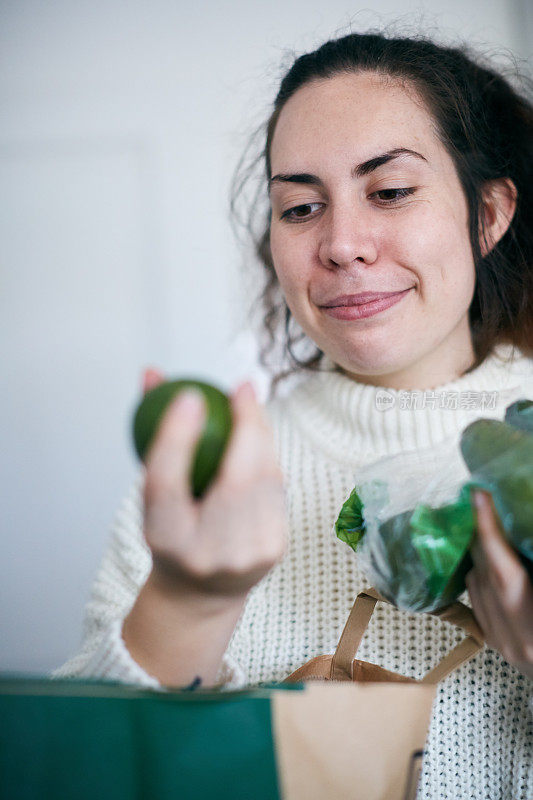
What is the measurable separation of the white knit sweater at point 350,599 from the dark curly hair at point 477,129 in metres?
0.07

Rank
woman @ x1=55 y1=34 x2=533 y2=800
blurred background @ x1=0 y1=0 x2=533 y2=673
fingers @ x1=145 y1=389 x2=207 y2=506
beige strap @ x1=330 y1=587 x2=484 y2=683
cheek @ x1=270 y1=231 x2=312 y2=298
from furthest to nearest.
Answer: blurred background @ x1=0 y1=0 x2=533 y2=673
cheek @ x1=270 y1=231 x2=312 y2=298
woman @ x1=55 y1=34 x2=533 y2=800
beige strap @ x1=330 y1=587 x2=484 y2=683
fingers @ x1=145 y1=389 x2=207 y2=506

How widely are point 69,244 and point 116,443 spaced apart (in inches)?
27.7

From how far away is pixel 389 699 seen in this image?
45 centimetres

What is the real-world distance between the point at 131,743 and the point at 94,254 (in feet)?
5.99

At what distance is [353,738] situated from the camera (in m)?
0.45

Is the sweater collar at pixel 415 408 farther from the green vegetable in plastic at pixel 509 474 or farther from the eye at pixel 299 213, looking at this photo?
the green vegetable in plastic at pixel 509 474

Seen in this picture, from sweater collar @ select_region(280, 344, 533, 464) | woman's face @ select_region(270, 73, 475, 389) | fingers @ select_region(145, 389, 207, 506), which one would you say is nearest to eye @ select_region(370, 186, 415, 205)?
woman's face @ select_region(270, 73, 475, 389)

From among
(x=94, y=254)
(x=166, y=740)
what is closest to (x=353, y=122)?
(x=166, y=740)

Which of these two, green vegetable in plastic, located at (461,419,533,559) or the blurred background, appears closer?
green vegetable in plastic, located at (461,419,533,559)

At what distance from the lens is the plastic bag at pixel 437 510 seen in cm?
43

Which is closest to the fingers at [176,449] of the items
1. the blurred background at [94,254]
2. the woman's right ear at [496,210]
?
the woman's right ear at [496,210]

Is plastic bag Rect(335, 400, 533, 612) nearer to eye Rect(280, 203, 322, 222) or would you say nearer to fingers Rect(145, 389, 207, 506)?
fingers Rect(145, 389, 207, 506)

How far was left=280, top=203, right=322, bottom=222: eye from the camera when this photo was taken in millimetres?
835

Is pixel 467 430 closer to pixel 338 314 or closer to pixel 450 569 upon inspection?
pixel 450 569
